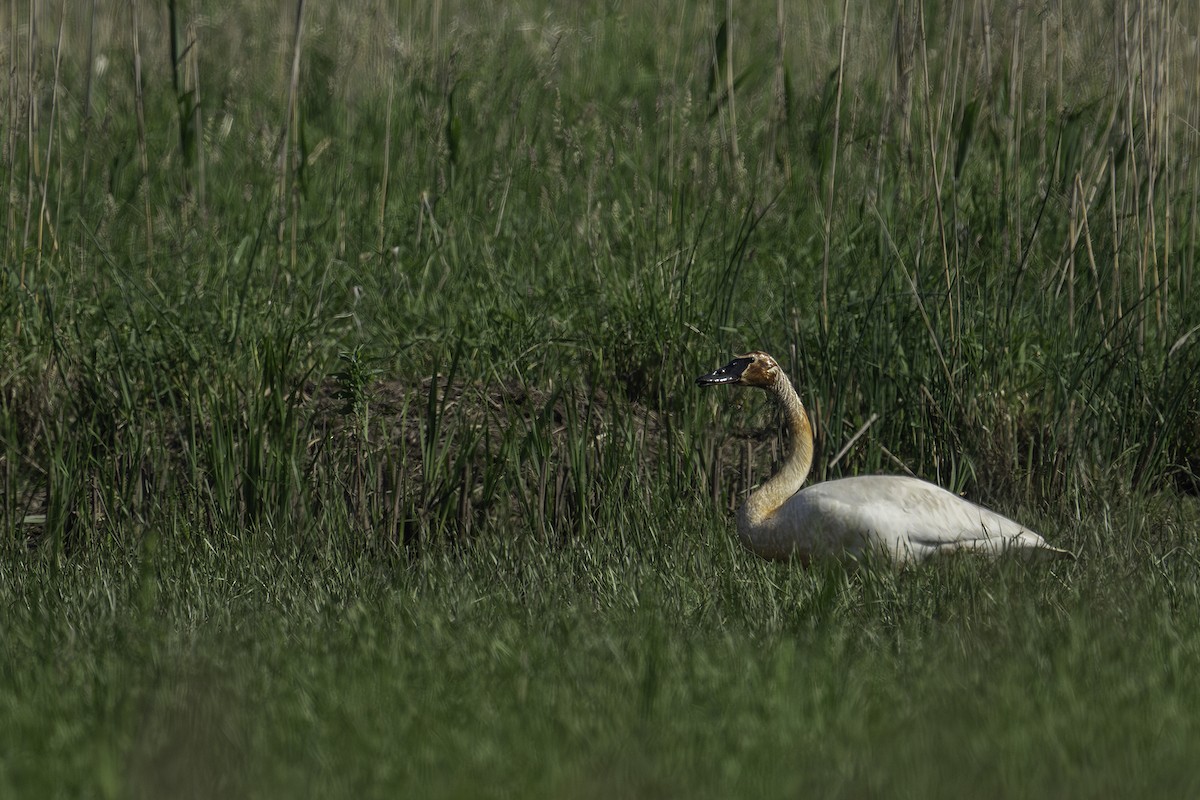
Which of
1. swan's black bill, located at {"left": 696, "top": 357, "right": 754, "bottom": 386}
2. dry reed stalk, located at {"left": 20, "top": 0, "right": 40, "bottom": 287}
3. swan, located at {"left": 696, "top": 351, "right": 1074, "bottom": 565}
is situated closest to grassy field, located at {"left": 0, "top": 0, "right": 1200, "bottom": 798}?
dry reed stalk, located at {"left": 20, "top": 0, "right": 40, "bottom": 287}

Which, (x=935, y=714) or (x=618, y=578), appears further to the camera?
(x=618, y=578)

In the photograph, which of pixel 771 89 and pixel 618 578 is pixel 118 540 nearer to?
pixel 618 578

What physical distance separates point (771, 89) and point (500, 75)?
5.76 feet

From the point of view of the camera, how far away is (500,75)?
982cm

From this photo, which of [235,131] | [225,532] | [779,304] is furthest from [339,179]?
[225,532]

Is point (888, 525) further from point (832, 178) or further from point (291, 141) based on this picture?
point (291, 141)

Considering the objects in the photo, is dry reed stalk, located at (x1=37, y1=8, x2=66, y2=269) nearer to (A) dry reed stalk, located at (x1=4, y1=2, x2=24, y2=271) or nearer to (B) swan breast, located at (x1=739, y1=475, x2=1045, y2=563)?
(A) dry reed stalk, located at (x1=4, y1=2, x2=24, y2=271)

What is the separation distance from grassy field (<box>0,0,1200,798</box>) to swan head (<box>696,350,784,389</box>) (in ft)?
1.38

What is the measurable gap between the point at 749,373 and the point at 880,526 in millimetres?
814

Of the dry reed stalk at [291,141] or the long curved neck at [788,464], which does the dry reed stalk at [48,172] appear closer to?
the dry reed stalk at [291,141]

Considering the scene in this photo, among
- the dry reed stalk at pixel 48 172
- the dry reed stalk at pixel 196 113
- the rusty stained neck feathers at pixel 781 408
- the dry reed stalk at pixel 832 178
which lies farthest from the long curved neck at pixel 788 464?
the dry reed stalk at pixel 196 113

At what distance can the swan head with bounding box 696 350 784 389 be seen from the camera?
17.9ft

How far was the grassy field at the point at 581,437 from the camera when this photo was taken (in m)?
3.36

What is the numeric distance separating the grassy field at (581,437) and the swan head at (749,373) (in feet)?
1.38
